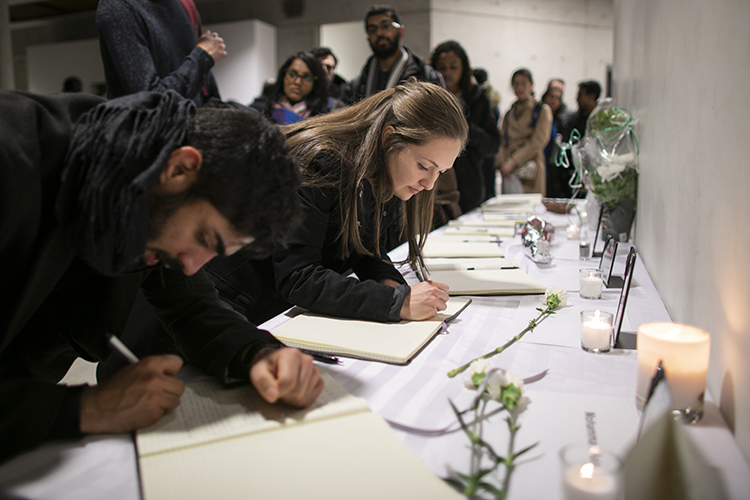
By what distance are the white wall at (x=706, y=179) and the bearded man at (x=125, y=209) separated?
590 millimetres

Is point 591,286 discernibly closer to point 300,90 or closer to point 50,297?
point 50,297

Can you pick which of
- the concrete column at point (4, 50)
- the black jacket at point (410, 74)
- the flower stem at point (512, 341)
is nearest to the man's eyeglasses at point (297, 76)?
the black jacket at point (410, 74)

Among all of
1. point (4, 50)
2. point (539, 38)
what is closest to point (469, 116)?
point (4, 50)

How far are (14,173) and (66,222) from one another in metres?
0.09

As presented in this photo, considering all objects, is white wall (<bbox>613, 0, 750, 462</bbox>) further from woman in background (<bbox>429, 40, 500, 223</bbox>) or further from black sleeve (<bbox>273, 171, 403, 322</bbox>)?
woman in background (<bbox>429, 40, 500, 223</bbox>)

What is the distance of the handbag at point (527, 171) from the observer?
15.5 feet

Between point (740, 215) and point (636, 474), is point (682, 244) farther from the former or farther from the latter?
point (636, 474)

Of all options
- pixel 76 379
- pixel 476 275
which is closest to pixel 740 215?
pixel 476 275

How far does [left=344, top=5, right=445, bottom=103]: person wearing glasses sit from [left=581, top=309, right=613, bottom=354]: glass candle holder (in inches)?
89.1

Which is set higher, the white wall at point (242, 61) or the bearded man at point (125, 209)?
the white wall at point (242, 61)

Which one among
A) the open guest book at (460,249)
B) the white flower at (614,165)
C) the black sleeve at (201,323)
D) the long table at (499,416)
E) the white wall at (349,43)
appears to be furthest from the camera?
the white wall at (349,43)

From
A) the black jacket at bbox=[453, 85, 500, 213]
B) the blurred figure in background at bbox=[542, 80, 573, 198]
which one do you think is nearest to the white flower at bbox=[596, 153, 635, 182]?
the black jacket at bbox=[453, 85, 500, 213]

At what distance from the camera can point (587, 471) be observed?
54 centimetres

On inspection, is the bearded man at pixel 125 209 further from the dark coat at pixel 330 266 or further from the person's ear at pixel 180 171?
the dark coat at pixel 330 266
